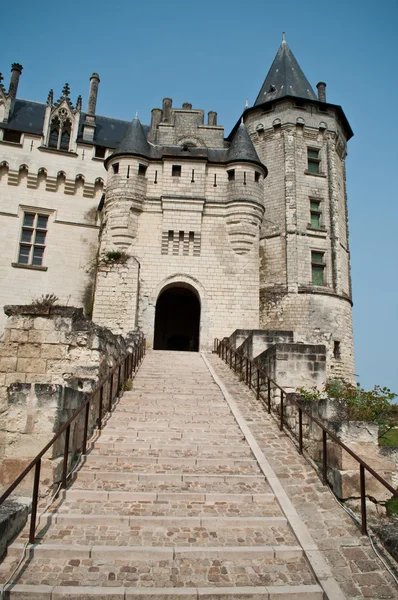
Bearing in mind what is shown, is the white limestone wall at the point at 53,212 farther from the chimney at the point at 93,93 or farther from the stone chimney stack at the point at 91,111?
the chimney at the point at 93,93

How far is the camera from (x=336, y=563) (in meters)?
4.03

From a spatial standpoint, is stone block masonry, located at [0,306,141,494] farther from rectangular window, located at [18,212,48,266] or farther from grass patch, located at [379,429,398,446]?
rectangular window, located at [18,212,48,266]

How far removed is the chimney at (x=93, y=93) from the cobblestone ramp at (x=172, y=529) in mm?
20757

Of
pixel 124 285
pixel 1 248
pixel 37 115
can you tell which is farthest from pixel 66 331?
pixel 37 115

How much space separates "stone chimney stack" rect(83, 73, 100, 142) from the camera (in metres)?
22.2

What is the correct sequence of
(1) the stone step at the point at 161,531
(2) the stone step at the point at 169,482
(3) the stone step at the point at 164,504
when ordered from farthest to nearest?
1. (2) the stone step at the point at 169,482
2. (3) the stone step at the point at 164,504
3. (1) the stone step at the point at 161,531

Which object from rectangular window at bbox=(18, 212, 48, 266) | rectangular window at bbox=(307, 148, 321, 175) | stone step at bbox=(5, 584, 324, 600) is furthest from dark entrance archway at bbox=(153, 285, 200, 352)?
stone step at bbox=(5, 584, 324, 600)

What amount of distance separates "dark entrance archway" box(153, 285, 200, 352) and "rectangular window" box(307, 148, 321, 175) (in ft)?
27.6

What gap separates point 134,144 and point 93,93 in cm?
787

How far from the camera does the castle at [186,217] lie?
17.0 m

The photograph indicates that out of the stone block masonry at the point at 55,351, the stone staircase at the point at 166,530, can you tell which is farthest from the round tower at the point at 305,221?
the stone staircase at the point at 166,530

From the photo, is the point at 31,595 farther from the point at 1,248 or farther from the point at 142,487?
the point at 1,248

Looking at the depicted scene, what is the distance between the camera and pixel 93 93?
934 inches

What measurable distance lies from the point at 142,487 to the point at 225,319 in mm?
11688
